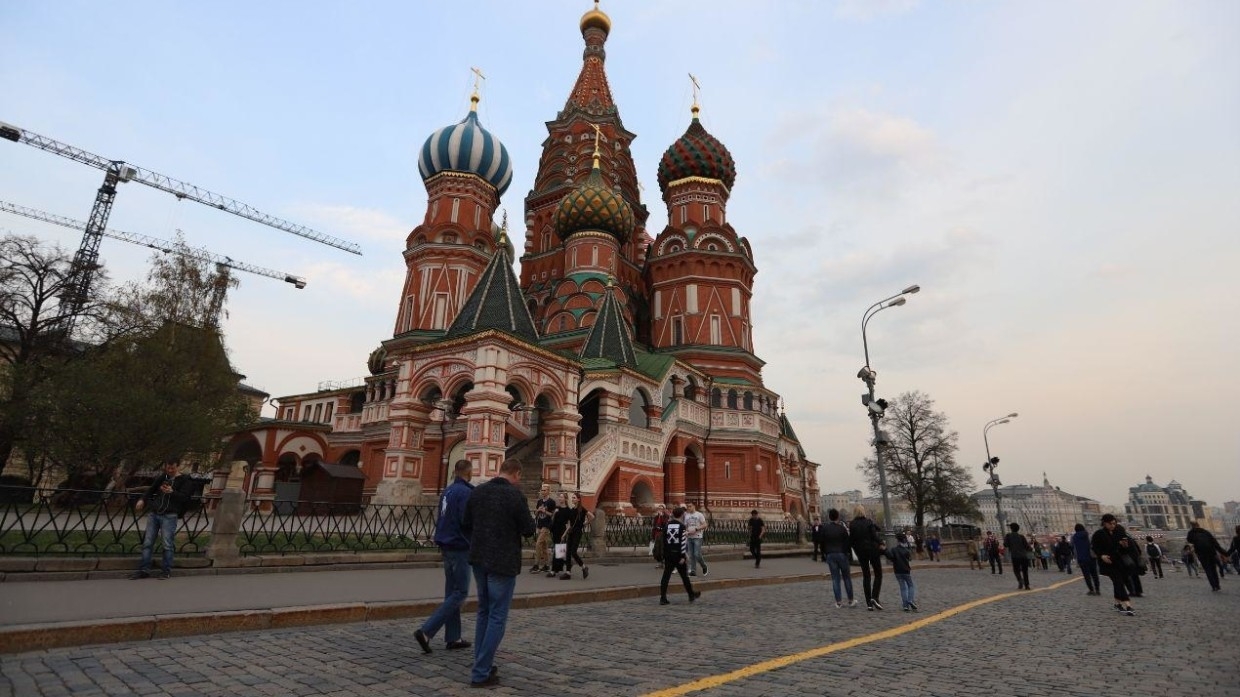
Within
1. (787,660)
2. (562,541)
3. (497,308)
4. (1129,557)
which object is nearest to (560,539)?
(562,541)

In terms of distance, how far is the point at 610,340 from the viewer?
2725cm

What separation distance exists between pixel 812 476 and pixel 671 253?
21.9 m

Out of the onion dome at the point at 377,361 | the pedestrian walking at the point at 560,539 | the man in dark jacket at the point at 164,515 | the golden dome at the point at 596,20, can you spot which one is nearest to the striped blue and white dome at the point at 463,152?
the onion dome at the point at 377,361

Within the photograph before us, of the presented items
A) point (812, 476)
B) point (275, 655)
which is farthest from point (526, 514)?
point (812, 476)

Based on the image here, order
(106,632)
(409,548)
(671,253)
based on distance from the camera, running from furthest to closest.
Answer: (671,253) < (409,548) < (106,632)

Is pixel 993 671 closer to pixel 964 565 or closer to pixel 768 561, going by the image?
pixel 768 561

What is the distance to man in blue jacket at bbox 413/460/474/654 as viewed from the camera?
547 cm

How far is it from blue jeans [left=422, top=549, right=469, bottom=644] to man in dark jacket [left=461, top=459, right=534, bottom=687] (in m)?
0.56

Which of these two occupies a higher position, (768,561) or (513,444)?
(513,444)

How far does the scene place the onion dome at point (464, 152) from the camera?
112ft

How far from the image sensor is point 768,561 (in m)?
19.1

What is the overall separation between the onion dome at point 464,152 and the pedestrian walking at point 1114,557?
32286 mm

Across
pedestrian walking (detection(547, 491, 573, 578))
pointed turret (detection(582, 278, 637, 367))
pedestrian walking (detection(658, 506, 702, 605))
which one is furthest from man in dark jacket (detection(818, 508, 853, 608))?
pointed turret (detection(582, 278, 637, 367))

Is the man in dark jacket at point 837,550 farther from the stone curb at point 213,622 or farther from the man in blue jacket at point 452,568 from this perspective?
the man in blue jacket at point 452,568
